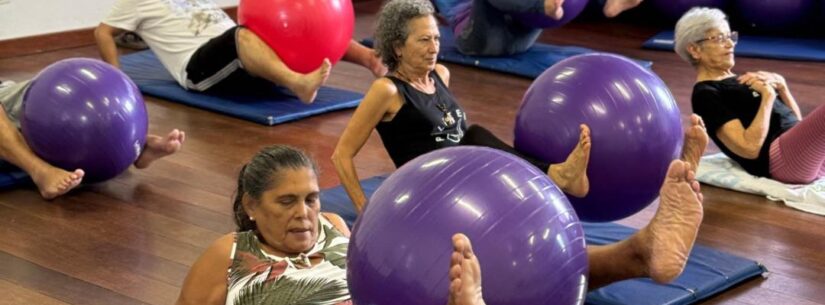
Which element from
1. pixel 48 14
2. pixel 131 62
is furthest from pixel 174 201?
pixel 48 14

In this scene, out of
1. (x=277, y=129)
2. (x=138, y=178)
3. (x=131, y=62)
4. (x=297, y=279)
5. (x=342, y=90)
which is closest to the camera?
(x=297, y=279)

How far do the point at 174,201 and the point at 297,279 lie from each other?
164cm

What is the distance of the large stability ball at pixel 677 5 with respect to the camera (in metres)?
7.43

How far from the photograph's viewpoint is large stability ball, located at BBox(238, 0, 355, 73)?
501 centimetres

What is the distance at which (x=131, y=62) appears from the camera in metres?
6.36

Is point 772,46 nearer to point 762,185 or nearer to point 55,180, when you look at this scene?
point 762,185

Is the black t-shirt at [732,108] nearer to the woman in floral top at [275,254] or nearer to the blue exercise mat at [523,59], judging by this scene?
the blue exercise mat at [523,59]

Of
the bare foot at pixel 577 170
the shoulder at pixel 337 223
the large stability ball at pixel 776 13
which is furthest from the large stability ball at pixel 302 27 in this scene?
the large stability ball at pixel 776 13

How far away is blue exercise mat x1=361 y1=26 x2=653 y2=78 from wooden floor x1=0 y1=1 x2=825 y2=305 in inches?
26.3

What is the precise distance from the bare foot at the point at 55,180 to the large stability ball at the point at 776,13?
15.3 feet

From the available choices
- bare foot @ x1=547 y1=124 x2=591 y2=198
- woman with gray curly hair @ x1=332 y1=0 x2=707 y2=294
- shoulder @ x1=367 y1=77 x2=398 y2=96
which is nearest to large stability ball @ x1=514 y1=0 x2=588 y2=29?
woman with gray curly hair @ x1=332 y1=0 x2=707 y2=294

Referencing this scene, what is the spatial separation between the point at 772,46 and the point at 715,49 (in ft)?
9.70

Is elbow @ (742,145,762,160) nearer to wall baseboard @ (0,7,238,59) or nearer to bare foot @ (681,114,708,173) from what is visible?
bare foot @ (681,114,708,173)

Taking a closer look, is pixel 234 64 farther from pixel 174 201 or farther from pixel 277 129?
pixel 174 201
